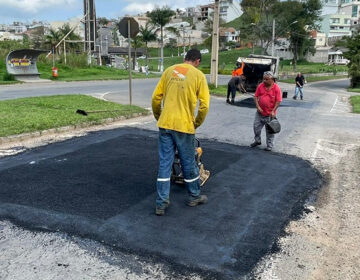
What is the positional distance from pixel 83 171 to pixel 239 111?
31.5 feet

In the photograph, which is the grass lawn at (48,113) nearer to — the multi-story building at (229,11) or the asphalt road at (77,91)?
the asphalt road at (77,91)

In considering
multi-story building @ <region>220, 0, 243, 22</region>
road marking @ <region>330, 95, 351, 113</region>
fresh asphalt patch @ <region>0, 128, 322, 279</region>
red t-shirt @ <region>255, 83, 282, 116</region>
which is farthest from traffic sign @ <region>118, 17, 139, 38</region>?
multi-story building @ <region>220, 0, 243, 22</region>

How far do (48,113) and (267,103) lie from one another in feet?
19.8

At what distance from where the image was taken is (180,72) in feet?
14.3

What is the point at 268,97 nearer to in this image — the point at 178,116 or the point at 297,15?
the point at 178,116

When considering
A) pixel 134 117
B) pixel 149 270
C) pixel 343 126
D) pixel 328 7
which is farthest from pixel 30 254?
pixel 328 7

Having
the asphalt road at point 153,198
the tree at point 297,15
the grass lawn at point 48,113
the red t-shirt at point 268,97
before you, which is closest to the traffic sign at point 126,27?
the grass lawn at point 48,113

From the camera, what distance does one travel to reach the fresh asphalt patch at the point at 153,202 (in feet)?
11.9

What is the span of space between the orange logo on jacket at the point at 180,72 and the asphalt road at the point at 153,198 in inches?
62.8

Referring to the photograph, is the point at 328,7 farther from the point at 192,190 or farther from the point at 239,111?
the point at 192,190

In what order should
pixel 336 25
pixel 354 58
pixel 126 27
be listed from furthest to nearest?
pixel 336 25 < pixel 354 58 < pixel 126 27

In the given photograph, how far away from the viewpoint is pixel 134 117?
11641 mm

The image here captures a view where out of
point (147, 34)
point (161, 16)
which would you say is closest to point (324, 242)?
point (161, 16)

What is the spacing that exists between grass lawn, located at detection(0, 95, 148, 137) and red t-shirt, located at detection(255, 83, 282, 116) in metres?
4.47
